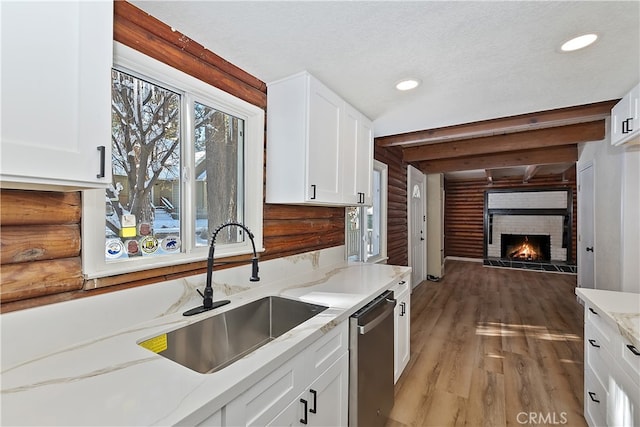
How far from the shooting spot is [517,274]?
275 inches

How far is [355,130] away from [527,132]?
9.00 feet

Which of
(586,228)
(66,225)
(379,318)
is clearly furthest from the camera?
(586,228)

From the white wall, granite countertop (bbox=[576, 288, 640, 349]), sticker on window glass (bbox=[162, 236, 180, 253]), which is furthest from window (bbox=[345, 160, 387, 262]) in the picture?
the white wall

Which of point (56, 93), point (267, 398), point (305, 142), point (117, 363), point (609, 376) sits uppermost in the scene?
point (305, 142)

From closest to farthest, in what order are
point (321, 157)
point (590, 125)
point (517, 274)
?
point (321, 157), point (590, 125), point (517, 274)

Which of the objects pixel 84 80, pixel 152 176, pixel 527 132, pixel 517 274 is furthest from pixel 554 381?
pixel 517 274

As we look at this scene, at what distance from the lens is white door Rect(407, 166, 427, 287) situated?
5.27m

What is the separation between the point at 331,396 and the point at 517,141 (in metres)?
3.98

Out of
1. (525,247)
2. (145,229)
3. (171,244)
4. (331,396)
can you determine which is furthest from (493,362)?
(525,247)

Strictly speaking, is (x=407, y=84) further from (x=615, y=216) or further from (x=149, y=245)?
(x=615, y=216)

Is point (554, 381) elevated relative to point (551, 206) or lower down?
lower down

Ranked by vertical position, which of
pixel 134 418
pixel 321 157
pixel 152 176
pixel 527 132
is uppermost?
pixel 527 132

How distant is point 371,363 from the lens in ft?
5.60

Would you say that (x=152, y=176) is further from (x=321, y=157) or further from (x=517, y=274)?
(x=517, y=274)
